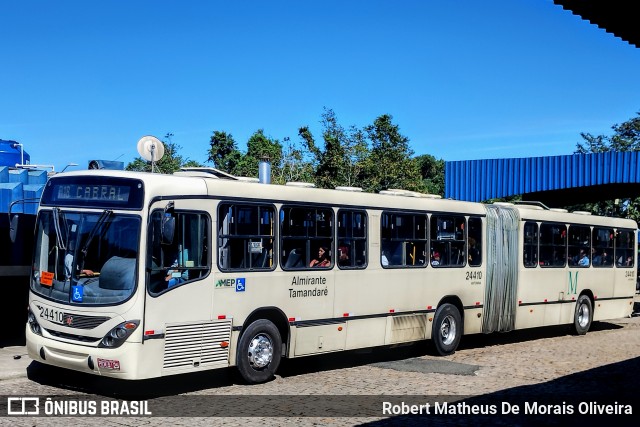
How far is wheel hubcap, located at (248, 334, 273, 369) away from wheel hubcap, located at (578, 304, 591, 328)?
11.6 metres

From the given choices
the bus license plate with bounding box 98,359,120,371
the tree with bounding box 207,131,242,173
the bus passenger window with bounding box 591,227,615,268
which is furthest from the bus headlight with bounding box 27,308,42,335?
the tree with bounding box 207,131,242,173

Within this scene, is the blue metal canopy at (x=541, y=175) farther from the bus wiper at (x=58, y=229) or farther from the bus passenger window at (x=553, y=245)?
the bus wiper at (x=58, y=229)

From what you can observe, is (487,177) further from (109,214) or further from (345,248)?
(109,214)

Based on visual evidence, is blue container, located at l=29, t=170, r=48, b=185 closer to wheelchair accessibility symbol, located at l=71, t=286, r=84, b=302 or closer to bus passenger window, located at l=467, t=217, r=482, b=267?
wheelchair accessibility symbol, located at l=71, t=286, r=84, b=302

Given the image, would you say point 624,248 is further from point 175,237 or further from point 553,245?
point 175,237

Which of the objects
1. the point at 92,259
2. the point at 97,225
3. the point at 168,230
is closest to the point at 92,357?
the point at 92,259

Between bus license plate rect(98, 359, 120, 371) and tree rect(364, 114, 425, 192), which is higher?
tree rect(364, 114, 425, 192)

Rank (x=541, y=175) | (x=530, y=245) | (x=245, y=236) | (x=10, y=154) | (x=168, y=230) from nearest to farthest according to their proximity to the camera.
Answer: (x=168, y=230)
(x=245, y=236)
(x=10, y=154)
(x=530, y=245)
(x=541, y=175)

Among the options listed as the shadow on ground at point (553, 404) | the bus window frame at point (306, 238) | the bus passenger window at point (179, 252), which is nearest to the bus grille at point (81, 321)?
the bus passenger window at point (179, 252)

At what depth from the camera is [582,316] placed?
21.3 m

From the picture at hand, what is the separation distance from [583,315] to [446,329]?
654 centimetres

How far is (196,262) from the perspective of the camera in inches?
446

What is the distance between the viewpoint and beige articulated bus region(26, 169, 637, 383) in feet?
35.0

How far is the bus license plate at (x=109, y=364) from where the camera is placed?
1034 centimetres
